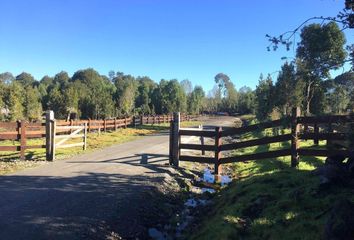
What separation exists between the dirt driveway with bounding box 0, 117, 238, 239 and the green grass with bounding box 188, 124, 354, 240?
1.39 metres

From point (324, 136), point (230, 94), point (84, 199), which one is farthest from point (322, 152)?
point (230, 94)

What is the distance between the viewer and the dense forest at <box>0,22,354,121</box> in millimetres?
5730

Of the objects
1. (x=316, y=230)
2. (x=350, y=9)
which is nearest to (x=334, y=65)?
(x=350, y=9)

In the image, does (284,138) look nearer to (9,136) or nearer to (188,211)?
(188,211)

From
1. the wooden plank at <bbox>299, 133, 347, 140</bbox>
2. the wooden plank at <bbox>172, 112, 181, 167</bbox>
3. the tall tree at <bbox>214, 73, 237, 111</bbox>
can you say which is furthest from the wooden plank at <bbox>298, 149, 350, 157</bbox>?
the tall tree at <bbox>214, 73, 237, 111</bbox>

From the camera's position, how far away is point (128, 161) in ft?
48.1

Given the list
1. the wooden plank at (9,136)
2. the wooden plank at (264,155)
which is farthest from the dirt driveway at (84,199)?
the wooden plank at (9,136)

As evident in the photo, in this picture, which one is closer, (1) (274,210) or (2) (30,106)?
(1) (274,210)

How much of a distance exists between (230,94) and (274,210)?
12560 centimetres

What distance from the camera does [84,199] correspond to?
8625mm

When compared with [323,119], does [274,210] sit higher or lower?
lower

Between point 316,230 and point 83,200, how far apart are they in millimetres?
4827

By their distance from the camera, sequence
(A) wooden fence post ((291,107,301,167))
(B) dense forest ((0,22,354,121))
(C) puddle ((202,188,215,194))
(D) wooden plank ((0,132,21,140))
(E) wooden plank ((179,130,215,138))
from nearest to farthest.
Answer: (B) dense forest ((0,22,354,121)) < (A) wooden fence post ((291,107,301,167)) < (C) puddle ((202,188,215,194)) < (E) wooden plank ((179,130,215,138)) < (D) wooden plank ((0,132,21,140))

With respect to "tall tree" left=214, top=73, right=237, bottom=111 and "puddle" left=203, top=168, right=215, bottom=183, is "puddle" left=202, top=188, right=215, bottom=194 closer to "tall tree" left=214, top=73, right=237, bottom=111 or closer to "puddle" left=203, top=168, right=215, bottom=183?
"puddle" left=203, top=168, right=215, bottom=183
